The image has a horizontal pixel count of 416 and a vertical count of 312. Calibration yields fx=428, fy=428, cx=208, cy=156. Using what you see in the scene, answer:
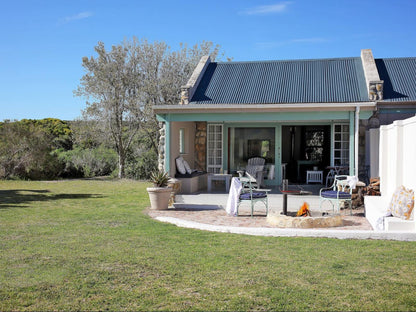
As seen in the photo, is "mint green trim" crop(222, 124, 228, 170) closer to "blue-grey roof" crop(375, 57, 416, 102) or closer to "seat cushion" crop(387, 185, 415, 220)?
"blue-grey roof" crop(375, 57, 416, 102)

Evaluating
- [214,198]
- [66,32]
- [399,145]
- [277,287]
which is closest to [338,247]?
[277,287]

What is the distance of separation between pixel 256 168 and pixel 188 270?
8997 millimetres

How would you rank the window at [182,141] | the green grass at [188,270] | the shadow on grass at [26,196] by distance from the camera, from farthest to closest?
the window at [182,141]
the shadow on grass at [26,196]
the green grass at [188,270]

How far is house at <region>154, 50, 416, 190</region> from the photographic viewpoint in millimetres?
13102

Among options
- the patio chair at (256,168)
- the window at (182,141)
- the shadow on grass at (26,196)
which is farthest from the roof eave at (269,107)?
the shadow on grass at (26,196)

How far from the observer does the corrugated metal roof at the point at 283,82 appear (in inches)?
552

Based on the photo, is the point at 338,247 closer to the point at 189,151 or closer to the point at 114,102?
the point at 189,151

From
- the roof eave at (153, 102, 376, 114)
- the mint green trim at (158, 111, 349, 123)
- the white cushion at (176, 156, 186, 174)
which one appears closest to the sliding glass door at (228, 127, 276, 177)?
the white cushion at (176, 156, 186, 174)

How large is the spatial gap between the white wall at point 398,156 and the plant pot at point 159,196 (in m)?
4.84

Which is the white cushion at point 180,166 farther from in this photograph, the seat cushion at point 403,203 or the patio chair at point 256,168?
the seat cushion at point 403,203

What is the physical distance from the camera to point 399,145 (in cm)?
776

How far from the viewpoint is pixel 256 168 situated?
13875 millimetres

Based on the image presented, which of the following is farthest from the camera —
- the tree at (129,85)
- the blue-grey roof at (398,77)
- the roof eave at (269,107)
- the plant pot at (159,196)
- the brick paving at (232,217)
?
the tree at (129,85)

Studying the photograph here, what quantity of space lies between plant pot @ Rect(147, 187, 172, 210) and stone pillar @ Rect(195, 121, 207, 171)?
16.7ft
